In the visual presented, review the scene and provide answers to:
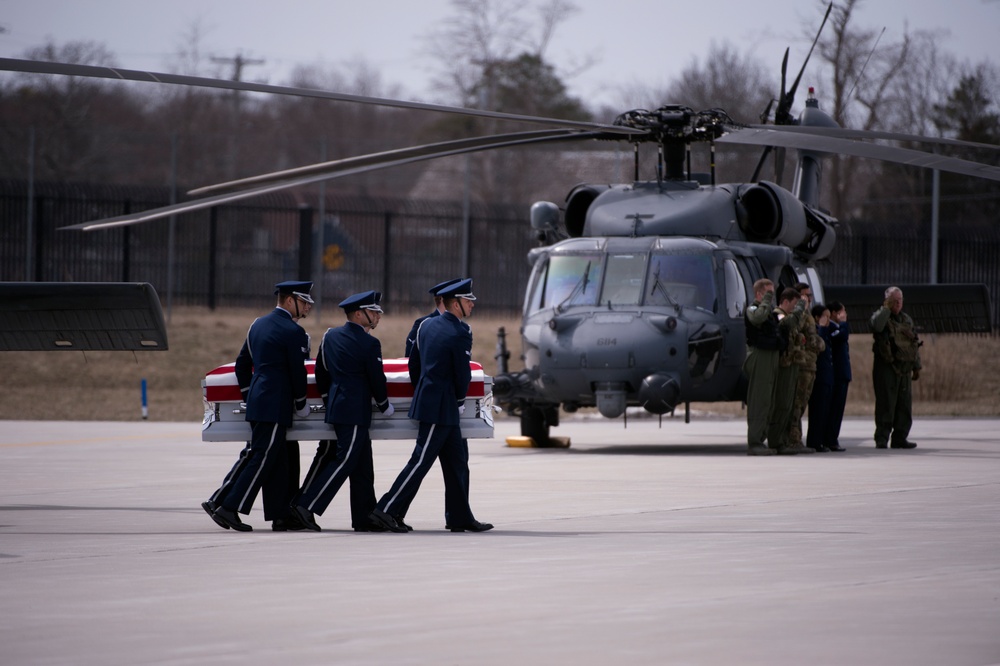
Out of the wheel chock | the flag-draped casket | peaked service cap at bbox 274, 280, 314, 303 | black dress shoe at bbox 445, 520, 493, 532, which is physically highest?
peaked service cap at bbox 274, 280, 314, 303

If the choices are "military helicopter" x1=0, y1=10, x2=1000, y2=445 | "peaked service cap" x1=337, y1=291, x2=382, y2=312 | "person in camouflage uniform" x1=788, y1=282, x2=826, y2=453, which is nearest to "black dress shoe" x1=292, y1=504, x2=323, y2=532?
"peaked service cap" x1=337, y1=291, x2=382, y2=312

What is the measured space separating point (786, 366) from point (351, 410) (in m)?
7.95

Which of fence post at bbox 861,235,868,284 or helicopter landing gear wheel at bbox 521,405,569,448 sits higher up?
fence post at bbox 861,235,868,284

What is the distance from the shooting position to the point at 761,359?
56.2 feet

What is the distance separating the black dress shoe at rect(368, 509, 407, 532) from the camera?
10.3 metres

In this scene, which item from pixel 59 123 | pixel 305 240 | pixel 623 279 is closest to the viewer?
pixel 623 279

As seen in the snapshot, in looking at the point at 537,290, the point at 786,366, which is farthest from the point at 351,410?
the point at 537,290

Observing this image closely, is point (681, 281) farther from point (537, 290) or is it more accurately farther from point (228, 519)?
point (228, 519)

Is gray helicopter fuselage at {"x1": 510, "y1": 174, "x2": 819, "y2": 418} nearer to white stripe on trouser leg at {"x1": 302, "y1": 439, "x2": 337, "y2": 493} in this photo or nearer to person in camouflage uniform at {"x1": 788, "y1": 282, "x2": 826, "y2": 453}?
person in camouflage uniform at {"x1": 788, "y1": 282, "x2": 826, "y2": 453}

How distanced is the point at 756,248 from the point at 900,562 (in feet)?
34.3

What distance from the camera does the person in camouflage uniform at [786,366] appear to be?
17234 mm

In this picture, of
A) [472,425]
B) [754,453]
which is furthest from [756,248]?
[472,425]

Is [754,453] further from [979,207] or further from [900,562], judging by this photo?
[979,207]

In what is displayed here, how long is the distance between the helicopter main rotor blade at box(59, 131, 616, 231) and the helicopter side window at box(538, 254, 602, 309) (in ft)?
9.01
